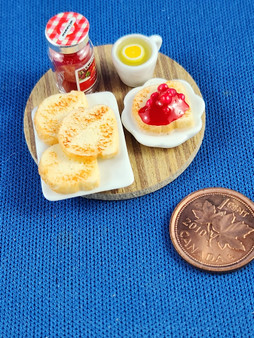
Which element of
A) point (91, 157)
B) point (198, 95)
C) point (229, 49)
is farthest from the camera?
point (229, 49)

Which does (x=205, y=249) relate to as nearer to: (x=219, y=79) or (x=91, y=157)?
(x=91, y=157)

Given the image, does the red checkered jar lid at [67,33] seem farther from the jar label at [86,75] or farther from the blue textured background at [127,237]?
the blue textured background at [127,237]

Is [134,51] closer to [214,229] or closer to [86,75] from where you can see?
[86,75]

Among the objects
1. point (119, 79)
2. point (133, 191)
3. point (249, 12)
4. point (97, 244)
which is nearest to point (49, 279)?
point (97, 244)

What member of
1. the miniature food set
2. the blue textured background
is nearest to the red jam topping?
the miniature food set

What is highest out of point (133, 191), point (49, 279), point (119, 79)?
point (119, 79)

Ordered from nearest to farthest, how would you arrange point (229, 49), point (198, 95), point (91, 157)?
point (91, 157) → point (198, 95) → point (229, 49)
